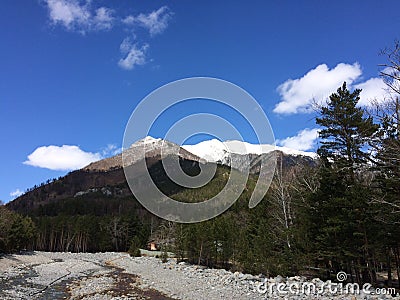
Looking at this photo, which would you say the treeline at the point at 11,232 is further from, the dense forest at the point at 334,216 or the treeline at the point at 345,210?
the treeline at the point at 345,210

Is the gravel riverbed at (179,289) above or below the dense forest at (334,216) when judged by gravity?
below

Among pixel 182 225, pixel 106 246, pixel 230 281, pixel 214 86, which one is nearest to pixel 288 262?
pixel 230 281

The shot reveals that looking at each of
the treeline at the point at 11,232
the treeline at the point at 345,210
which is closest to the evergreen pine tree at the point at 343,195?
the treeline at the point at 345,210

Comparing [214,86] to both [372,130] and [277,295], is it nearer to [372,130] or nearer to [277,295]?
[372,130]

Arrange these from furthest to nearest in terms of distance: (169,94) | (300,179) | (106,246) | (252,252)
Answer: (106,246), (252,252), (300,179), (169,94)

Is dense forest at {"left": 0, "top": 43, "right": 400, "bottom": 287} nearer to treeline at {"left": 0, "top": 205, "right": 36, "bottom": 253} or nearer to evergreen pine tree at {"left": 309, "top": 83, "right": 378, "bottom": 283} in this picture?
evergreen pine tree at {"left": 309, "top": 83, "right": 378, "bottom": 283}

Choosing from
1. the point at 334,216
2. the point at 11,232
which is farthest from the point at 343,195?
the point at 11,232

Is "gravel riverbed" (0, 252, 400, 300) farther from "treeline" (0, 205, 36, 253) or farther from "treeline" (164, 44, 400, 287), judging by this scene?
"treeline" (0, 205, 36, 253)

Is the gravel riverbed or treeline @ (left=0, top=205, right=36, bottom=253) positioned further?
treeline @ (left=0, top=205, right=36, bottom=253)

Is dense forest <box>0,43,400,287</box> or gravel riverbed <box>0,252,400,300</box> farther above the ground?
dense forest <box>0,43,400,287</box>

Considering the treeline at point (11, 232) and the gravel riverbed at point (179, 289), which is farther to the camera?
the treeline at point (11, 232)

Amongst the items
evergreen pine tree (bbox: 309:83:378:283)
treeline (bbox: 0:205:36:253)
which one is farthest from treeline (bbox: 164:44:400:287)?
treeline (bbox: 0:205:36:253)

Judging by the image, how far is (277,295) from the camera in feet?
50.3

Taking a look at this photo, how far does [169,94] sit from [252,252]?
48.3 feet
